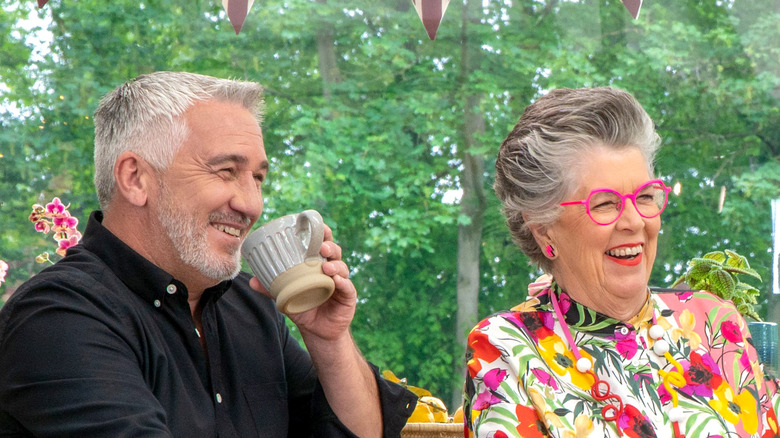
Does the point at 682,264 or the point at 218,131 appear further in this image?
the point at 682,264

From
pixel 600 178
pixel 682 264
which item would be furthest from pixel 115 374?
pixel 682 264

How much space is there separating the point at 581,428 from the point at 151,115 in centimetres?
80

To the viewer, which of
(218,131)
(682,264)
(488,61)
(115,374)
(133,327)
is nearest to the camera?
(115,374)

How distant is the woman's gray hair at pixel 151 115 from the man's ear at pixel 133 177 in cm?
1

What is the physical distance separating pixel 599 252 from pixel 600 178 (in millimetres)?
116

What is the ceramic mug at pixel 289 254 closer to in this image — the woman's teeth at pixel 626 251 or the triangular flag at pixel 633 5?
the woman's teeth at pixel 626 251

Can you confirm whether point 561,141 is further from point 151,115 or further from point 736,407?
point 151,115

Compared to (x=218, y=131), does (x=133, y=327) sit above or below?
below

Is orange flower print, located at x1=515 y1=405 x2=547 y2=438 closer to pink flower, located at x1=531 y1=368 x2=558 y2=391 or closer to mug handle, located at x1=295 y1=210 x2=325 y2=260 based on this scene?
pink flower, located at x1=531 y1=368 x2=558 y2=391

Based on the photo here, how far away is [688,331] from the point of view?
53.2 inches

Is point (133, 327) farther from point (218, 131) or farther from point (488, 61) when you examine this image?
point (488, 61)

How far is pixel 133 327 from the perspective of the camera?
1139 millimetres

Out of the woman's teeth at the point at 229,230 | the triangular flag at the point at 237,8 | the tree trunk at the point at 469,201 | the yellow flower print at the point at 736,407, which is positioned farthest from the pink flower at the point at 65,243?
the tree trunk at the point at 469,201

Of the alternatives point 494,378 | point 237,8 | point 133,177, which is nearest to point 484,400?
point 494,378
